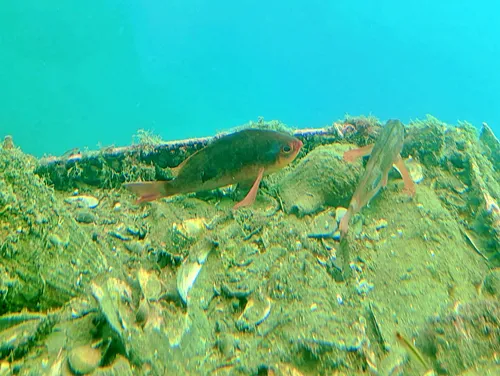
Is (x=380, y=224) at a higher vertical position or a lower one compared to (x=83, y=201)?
lower

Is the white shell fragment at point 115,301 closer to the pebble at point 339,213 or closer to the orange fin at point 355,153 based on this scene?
the pebble at point 339,213

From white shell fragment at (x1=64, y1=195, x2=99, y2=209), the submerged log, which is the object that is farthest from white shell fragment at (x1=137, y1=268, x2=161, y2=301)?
the submerged log

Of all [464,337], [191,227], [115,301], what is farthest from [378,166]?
[115,301]

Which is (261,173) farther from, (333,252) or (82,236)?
(82,236)

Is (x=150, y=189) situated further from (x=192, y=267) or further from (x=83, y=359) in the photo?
(x=83, y=359)

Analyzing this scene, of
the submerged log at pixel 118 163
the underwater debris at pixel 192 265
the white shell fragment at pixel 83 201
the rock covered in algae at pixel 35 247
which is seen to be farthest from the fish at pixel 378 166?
the white shell fragment at pixel 83 201
